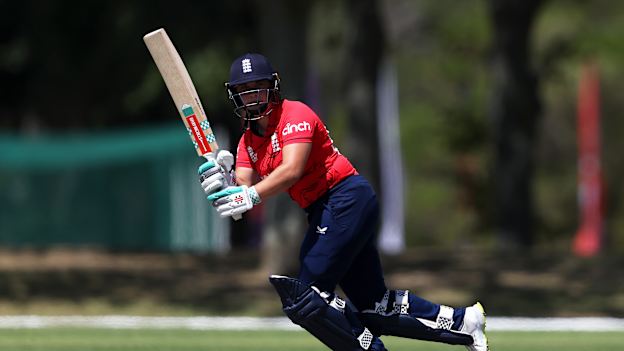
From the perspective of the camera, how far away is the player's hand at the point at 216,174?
26.2 feet

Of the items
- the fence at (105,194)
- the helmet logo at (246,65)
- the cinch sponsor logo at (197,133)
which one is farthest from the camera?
the fence at (105,194)

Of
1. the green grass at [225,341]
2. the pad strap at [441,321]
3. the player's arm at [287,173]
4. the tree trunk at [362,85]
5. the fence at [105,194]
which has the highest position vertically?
the tree trunk at [362,85]

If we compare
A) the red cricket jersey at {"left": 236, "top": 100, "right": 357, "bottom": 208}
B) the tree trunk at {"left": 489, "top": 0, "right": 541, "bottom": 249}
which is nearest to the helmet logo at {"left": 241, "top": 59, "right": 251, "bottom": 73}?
the red cricket jersey at {"left": 236, "top": 100, "right": 357, "bottom": 208}

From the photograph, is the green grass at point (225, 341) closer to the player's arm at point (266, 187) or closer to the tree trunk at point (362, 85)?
the player's arm at point (266, 187)

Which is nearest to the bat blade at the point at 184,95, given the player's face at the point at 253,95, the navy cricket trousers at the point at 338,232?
the player's face at the point at 253,95

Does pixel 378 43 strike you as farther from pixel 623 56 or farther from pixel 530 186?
pixel 623 56

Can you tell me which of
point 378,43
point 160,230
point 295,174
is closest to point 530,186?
point 378,43

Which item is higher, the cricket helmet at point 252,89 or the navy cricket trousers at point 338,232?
the cricket helmet at point 252,89

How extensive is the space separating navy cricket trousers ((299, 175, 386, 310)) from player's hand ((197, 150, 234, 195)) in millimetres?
557

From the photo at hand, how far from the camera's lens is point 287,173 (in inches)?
312

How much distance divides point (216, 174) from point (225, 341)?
A: 17.0 ft

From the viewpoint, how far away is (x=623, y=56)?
32.3 metres

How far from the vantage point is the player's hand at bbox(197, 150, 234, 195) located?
7.98m

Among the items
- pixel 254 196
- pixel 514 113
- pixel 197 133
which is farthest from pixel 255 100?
pixel 514 113
